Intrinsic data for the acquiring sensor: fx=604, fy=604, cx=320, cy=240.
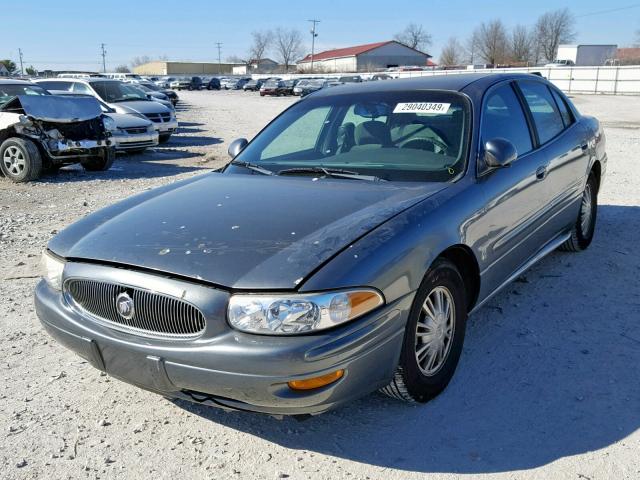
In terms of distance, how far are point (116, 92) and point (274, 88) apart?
100 ft

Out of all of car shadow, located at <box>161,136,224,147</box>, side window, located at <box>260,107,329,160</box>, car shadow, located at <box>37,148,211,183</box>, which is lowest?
car shadow, located at <box>37,148,211,183</box>

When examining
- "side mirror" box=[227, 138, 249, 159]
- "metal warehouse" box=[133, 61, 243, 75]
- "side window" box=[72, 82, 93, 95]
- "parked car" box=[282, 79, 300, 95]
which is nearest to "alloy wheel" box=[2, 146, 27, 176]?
"side window" box=[72, 82, 93, 95]

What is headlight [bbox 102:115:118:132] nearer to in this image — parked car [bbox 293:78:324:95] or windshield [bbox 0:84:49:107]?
windshield [bbox 0:84:49:107]

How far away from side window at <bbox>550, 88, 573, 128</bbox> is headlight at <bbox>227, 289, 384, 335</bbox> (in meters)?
3.35

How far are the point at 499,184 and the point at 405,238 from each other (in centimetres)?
113

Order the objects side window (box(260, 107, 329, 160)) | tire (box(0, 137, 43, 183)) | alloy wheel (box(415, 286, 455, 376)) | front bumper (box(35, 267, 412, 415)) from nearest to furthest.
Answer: front bumper (box(35, 267, 412, 415)), alloy wheel (box(415, 286, 455, 376)), side window (box(260, 107, 329, 160)), tire (box(0, 137, 43, 183))

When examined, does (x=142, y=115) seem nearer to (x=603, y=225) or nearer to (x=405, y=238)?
(x=603, y=225)

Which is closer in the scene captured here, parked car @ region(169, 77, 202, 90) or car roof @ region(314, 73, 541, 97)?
car roof @ region(314, 73, 541, 97)

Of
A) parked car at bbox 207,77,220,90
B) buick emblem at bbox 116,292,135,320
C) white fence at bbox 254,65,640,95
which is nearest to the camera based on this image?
buick emblem at bbox 116,292,135,320

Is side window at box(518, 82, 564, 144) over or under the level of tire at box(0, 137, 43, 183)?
over

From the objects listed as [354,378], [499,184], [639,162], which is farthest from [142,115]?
[354,378]

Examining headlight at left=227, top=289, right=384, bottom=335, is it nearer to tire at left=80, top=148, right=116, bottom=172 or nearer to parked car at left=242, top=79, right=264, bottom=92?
tire at left=80, top=148, right=116, bottom=172

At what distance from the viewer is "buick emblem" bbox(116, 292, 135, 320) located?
8.43 feet

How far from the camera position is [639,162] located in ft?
34.2
